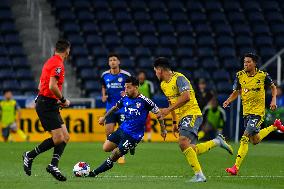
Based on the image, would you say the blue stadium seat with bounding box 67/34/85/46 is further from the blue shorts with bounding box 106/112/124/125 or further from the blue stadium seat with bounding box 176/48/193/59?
the blue shorts with bounding box 106/112/124/125

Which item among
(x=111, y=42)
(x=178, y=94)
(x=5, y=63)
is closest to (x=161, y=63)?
(x=178, y=94)

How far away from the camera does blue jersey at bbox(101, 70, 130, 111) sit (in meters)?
18.9

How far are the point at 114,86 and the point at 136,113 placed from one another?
397cm

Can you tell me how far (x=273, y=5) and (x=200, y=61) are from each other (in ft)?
16.8

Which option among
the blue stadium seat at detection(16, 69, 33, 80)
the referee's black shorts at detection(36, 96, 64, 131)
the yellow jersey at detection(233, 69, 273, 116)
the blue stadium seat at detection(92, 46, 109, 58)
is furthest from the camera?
the blue stadium seat at detection(92, 46, 109, 58)

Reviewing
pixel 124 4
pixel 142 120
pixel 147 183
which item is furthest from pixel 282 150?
pixel 124 4

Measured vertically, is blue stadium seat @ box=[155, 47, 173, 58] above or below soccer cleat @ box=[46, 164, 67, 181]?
above

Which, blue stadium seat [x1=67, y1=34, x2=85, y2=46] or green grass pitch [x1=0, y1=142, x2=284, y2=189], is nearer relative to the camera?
green grass pitch [x1=0, y1=142, x2=284, y2=189]

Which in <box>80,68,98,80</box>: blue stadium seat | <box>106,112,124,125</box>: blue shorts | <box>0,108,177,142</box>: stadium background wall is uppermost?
<box>80,68,98,80</box>: blue stadium seat

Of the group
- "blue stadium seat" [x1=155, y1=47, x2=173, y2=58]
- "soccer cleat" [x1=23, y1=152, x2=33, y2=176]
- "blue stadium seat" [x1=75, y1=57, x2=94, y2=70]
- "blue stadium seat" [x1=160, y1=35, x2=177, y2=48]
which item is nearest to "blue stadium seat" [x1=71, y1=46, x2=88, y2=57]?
"blue stadium seat" [x1=75, y1=57, x2=94, y2=70]

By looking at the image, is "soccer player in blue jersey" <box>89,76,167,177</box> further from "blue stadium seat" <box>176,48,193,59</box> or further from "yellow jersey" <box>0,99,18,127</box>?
"blue stadium seat" <box>176,48,193,59</box>

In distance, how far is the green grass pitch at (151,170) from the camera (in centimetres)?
1307

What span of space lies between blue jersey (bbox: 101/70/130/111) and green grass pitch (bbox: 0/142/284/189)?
53.5 inches

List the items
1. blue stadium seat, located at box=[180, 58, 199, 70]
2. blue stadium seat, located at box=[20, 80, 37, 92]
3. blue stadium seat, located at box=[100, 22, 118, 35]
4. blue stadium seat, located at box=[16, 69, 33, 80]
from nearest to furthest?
blue stadium seat, located at box=[20, 80, 37, 92] < blue stadium seat, located at box=[16, 69, 33, 80] < blue stadium seat, located at box=[180, 58, 199, 70] < blue stadium seat, located at box=[100, 22, 118, 35]
